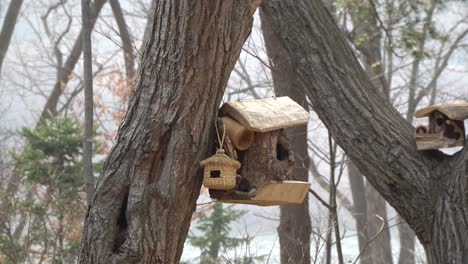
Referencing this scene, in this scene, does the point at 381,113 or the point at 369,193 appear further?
the point at 369,193

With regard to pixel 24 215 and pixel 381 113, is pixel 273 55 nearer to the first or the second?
pixel 381 113

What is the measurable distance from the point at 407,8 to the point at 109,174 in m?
5.40

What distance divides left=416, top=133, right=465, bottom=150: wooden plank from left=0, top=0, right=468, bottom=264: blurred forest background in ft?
2.76

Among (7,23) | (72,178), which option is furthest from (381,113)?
(7,23)

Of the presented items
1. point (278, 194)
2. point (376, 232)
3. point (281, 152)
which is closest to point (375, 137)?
point (281, 152)

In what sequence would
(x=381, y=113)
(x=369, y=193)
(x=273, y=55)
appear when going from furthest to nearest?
(x=369, y=193) → (x=273, y=55) → (x=381, y=113)

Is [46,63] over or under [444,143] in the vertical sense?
over

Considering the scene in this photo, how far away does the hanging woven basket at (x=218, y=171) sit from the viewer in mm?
2320

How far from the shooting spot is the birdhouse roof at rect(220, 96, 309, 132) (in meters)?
2.46

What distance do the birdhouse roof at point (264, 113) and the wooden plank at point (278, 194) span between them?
24cm

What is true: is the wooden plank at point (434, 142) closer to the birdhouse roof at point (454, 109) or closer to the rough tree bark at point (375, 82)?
the birdhouse roof at point (454, 109)

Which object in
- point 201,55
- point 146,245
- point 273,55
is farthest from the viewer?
point 273,55

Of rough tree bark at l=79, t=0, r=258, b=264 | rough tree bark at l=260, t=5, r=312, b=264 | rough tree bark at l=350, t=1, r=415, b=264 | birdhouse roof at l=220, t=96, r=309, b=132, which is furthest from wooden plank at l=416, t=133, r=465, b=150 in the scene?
rough tree bark at l=350, t=1, r=415, b=264

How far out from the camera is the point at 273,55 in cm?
632
